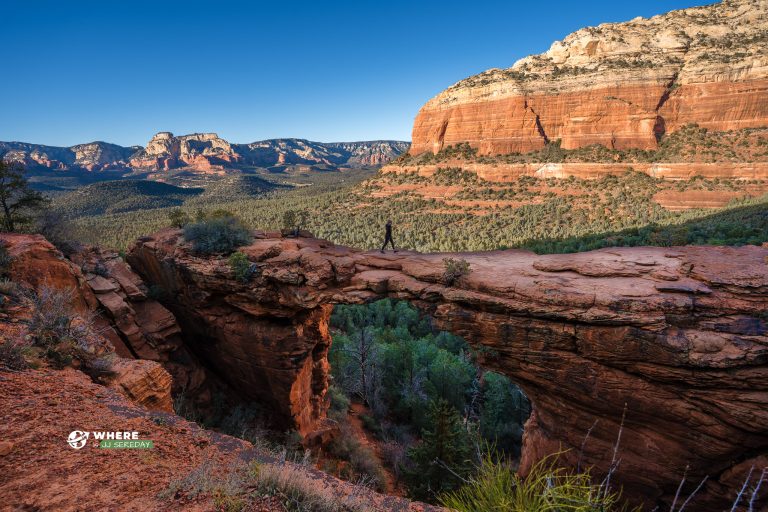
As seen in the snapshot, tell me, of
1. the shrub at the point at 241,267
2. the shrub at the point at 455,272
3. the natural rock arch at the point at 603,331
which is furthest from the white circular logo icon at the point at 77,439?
the shrub at the point at 455,272

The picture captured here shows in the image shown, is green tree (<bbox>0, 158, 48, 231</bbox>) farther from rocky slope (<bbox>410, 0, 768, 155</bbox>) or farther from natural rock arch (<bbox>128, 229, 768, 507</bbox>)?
rocky slope (<bbox>410, 0, 768, 155</bbox>)

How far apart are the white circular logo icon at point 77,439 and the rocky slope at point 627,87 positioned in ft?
208

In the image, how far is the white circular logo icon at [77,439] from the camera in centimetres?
462

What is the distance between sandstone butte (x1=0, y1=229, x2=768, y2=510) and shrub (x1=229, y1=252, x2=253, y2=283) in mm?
249

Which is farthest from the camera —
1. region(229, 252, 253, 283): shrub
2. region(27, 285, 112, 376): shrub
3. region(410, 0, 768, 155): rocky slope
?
region(410, 0, 768, 155): rocky slope

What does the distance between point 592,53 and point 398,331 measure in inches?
2325

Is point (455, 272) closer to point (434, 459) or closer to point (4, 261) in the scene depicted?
point (434, 459)

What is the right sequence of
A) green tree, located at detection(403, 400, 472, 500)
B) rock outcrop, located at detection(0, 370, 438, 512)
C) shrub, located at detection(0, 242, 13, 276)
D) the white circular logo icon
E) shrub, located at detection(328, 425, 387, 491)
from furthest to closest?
shrub, located at detection(328, 425, 387, 491) → green tree, located at detection(403, 400, 472, 500) → shrub, located at detection(0, 242, 13, 276) → the white circular logo icon → rock outcrop, located at detection(0, 370, 438, 512)

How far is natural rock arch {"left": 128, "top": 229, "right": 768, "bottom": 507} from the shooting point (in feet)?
24.0

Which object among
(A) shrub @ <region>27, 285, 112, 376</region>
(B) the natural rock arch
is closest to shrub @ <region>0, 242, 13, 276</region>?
(A) shrub @ <region>27, 285, 112, 376</region>

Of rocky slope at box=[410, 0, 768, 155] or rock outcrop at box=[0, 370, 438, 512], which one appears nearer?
rock outcrop at box=[0, 370, 438, 512]

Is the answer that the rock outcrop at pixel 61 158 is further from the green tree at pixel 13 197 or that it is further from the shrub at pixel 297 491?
the shrub at pixel 297 491

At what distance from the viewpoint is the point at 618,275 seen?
8.92m

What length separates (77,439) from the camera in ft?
15.5
